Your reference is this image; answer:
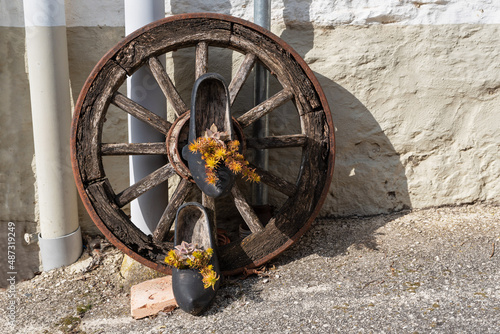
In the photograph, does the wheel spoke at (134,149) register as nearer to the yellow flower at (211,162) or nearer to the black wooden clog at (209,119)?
the black wooden clog at (209,119)

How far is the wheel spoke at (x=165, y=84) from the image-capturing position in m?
2.66

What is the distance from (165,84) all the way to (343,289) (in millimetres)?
1395

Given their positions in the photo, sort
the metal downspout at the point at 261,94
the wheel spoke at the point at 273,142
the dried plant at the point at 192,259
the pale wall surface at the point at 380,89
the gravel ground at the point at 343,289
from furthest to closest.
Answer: the pale wall surface at the point at 380,89
the metal downspout at the point at 261,94
the wheel spoke at the point at 273,142
the dried plant at the point at 192,259
the gravel ground at the point at 343,289

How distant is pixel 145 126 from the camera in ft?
9.35

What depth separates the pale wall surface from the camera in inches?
118

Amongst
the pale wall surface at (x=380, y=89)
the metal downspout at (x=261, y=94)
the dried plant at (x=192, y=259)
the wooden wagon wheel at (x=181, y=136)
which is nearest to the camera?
the dried plant at (x=192, y=259)

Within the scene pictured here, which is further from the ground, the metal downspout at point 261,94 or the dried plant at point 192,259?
the metal downspout at point 261,94

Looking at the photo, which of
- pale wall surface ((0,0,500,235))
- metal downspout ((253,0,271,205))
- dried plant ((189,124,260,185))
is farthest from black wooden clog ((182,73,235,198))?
pale wall surface ((0,0,500,235))

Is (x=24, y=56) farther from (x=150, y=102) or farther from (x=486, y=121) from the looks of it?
(x=486, y=121)

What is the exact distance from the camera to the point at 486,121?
317 centimetres

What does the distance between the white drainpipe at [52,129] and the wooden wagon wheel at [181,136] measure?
0.37 metres

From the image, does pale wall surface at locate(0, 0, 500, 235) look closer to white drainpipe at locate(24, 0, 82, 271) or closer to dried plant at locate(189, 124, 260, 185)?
white drainpipe at locate(24, 0, 82, 271)

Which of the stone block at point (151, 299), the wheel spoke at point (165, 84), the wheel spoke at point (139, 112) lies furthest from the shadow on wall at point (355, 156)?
the stone block at point (151, 299)

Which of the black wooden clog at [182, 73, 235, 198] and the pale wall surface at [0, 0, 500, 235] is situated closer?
the black wooden clog at [182, 73, 235, 198]
